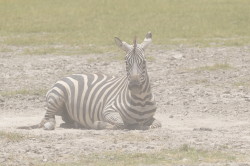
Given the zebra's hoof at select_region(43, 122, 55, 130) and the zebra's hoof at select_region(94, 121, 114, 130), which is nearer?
the zebra's hoof at select_region(94, 121, 114, 130)

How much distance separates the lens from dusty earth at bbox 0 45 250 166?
10141 mm

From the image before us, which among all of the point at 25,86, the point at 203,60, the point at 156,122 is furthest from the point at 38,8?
the point at 156,122

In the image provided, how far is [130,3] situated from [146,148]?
87.1 ft

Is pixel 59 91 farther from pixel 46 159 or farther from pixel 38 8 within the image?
pixel 38 8

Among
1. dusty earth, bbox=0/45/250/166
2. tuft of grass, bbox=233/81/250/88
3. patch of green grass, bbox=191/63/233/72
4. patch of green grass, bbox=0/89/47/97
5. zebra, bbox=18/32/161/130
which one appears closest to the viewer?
dusty earth, bbox=0/45/250/166

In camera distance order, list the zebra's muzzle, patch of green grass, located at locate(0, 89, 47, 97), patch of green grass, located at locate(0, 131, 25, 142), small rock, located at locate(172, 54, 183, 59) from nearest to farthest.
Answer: patch of green grass, located at locate(0, 131, 25, 142) → the zebra's muzzle → patch of green grass, located at locate(0, 89, 47, 97) → small rock, located at locate(172, 54, 183, 59)

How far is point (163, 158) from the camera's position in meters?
9.35

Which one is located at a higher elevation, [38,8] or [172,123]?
[38,8]

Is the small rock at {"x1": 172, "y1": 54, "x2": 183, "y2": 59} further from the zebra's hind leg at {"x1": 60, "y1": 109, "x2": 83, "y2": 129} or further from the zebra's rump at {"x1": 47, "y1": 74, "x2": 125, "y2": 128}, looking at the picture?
the zebra's hind leg at {"x1": 60, "y1": 109, "x2": 83, "y2": 129}

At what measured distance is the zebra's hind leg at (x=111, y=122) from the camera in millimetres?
11961

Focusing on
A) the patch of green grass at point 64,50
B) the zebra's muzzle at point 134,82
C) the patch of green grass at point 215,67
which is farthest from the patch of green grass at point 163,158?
the patch of green grass at point 64,50

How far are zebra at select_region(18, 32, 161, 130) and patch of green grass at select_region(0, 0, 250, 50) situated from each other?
421 inches

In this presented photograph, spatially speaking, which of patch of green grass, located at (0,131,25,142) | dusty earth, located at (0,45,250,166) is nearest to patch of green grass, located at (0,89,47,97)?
dusty earth, located at (0,45,250,166)

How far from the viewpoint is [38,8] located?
34.5 m
